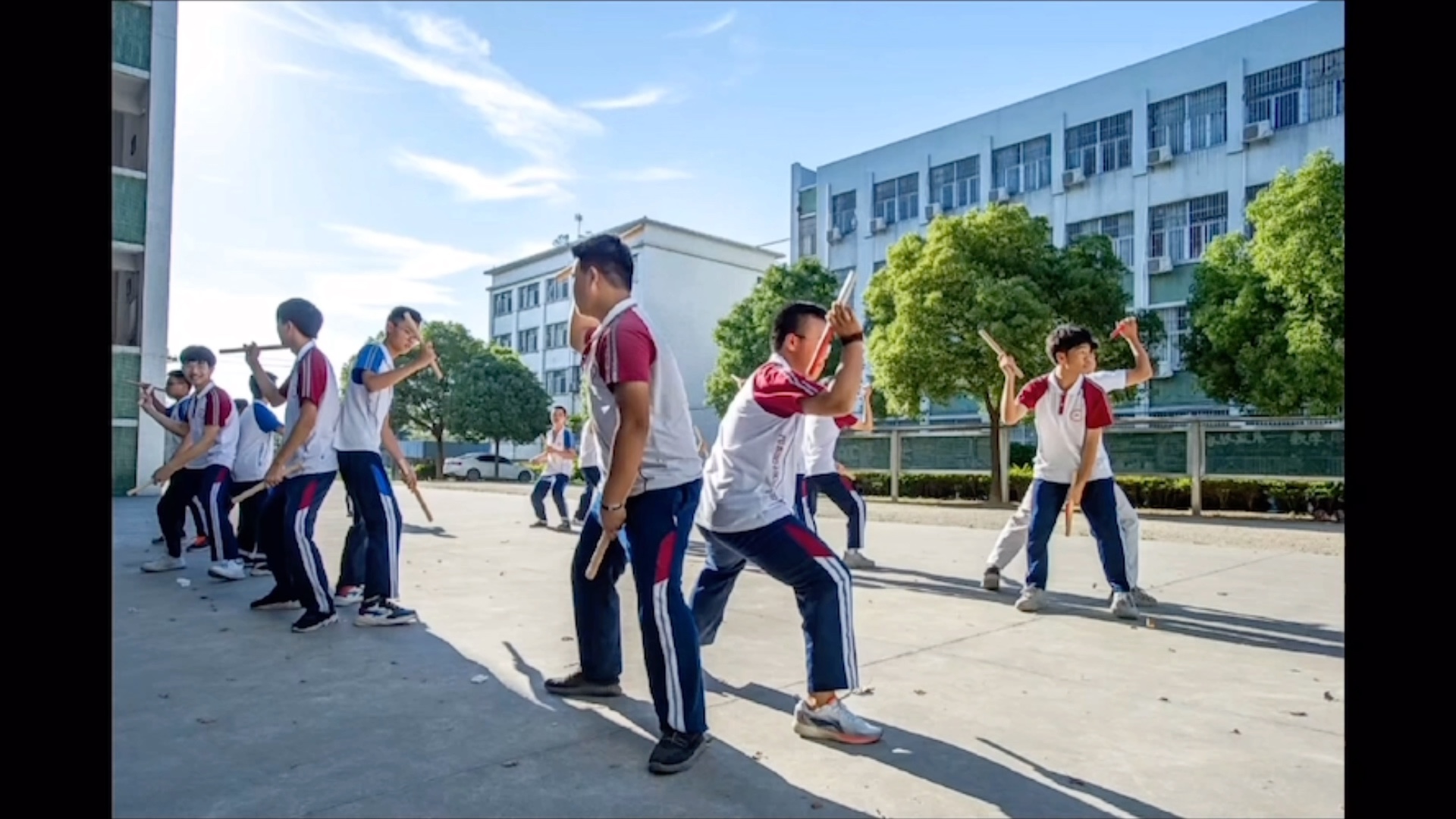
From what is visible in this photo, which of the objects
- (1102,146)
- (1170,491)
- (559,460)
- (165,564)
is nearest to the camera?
(165,564)

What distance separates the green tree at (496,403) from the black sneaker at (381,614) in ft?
129

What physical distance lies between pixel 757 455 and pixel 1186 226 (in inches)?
1189

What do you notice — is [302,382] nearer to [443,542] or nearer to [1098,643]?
[1098,643]

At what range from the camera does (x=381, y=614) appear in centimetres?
569

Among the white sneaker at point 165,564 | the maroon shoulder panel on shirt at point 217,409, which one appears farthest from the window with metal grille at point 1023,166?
the white sneaker at point 165,564

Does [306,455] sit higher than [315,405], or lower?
lower

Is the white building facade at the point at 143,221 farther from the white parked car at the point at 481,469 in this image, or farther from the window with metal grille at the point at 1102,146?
the window with metal grille at the point at 1102,146

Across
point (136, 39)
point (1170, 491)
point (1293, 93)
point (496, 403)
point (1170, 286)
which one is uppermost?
point (1293, 93)

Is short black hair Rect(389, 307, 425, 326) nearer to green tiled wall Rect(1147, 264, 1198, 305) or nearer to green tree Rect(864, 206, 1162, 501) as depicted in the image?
green tree Rect(864, 206, 1162, 501)

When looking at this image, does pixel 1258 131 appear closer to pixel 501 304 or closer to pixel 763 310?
pixel 763 310

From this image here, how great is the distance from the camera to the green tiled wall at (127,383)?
58.6ft

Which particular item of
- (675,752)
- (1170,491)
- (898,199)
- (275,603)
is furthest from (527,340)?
(675,752)

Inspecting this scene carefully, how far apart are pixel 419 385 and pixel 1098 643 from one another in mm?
42843
